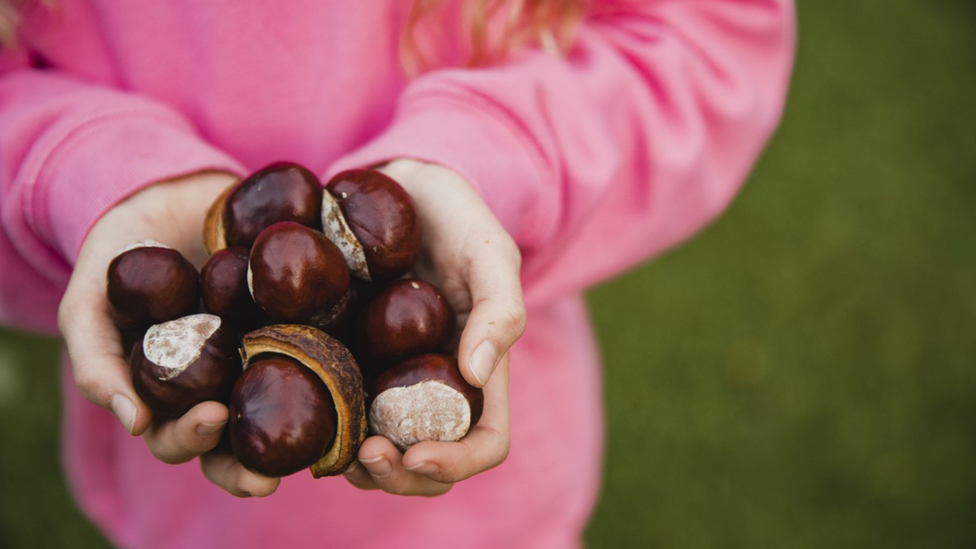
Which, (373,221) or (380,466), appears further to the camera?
(373,221)

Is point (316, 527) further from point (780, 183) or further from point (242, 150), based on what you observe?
point (780, 183)

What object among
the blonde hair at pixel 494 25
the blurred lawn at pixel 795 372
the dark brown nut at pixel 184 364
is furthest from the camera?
the blurred lawn at pixel 795 372

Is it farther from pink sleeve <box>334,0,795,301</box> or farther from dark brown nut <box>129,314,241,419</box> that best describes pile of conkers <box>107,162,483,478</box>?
pink sleeve <box>334,0,795,301</box>

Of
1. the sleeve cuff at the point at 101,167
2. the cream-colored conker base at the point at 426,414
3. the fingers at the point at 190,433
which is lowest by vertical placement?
the cream-colored conker base at the point at 426,414

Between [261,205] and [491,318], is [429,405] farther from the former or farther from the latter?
[261,205]

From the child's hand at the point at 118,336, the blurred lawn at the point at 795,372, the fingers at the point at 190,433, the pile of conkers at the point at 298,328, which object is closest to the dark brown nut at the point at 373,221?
the pile of conkers at the point at 298,328

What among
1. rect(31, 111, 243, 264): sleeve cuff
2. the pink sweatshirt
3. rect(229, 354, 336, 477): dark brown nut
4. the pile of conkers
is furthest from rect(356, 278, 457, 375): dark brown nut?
rect(31, 111, 243, 264): sleeve cuff

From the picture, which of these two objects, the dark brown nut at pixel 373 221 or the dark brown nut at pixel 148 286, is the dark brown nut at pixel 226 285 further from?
the dark brown nut at pixel 373 221

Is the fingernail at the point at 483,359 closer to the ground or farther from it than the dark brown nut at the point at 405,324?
farther from it

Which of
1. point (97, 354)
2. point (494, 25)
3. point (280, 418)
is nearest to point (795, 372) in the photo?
point (494, 25)
